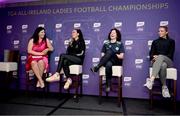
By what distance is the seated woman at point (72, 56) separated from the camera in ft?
12.1

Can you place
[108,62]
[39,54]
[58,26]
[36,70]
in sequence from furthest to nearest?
[58,26] < [39,54] < [36,70] < [108,62]

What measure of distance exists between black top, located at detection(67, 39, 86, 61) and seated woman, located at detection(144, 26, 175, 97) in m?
1.31

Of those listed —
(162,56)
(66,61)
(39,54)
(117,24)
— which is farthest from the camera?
(117,24)

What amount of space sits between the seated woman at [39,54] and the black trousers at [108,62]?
1229 millimetres

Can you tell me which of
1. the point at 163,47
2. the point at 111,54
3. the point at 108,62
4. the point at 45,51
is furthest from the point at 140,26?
the point at 45,51

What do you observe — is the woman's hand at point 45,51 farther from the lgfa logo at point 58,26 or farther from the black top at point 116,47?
the black top at point 116,47

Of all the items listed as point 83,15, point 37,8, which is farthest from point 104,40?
point 37,8

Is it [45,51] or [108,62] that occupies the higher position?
[45,51]

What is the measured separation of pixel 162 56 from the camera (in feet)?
10.8

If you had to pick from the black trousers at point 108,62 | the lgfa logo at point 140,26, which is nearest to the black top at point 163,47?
the lgfa logo at point 140,26

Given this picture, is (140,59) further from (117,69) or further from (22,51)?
(22,51)

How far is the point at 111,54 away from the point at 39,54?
150 centimetres

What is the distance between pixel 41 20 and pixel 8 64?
1.30 m

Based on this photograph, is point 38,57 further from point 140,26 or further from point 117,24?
point 140,26
